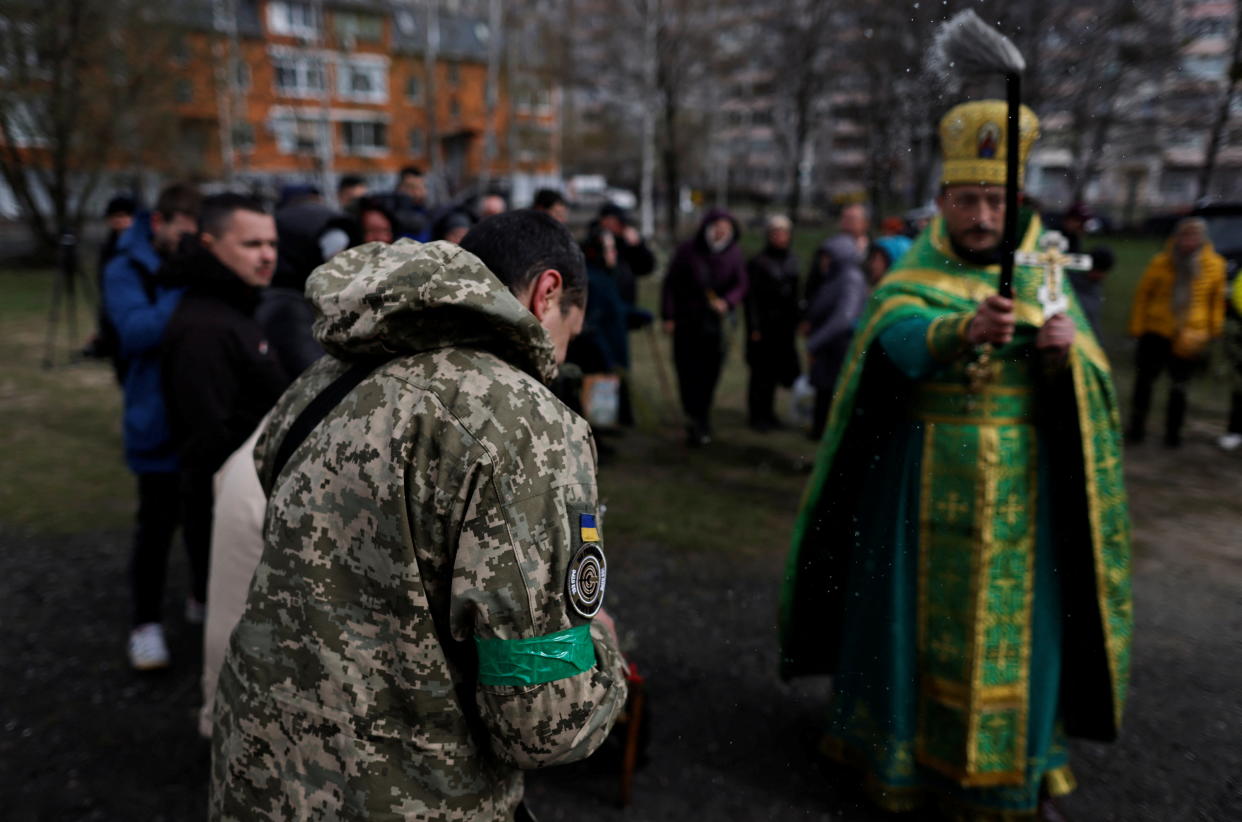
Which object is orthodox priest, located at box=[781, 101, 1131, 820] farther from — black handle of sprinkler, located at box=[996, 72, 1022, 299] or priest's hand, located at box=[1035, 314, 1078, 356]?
black handle of sprinkler, located at box=[996, 72, 1022, 299]

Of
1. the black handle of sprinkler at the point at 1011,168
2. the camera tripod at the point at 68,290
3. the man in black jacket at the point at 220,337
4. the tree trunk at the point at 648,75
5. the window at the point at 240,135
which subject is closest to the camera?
Answer: the black handle of sprinkler at the point at 1011,168

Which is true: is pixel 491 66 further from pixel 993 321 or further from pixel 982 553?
pixel 993 321

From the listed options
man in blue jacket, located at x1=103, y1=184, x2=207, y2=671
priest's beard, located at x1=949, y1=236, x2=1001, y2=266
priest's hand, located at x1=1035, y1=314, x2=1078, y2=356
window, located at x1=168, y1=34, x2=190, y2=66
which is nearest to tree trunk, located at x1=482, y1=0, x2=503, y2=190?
window, located at x1=168, y1=34, x2=190, y2=66

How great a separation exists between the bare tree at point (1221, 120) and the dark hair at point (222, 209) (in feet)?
9.45

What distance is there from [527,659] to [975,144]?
198 centimetres

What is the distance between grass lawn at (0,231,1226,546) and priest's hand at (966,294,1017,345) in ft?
6.60

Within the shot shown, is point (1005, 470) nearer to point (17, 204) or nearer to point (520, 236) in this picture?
point (520, 236)

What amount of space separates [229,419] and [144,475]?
45.9 inches

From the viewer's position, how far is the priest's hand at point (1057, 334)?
2436mm

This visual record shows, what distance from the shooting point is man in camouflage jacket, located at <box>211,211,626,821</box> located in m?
1.29

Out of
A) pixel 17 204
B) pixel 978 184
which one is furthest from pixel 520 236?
pixel 17 204

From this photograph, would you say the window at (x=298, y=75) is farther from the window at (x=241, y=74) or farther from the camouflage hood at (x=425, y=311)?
the camouflage hood at (x=425, y=311)

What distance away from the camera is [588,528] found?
136cm

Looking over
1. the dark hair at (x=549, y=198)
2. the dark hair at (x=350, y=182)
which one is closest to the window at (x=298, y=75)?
the dark hair at (x=350, y=182)
